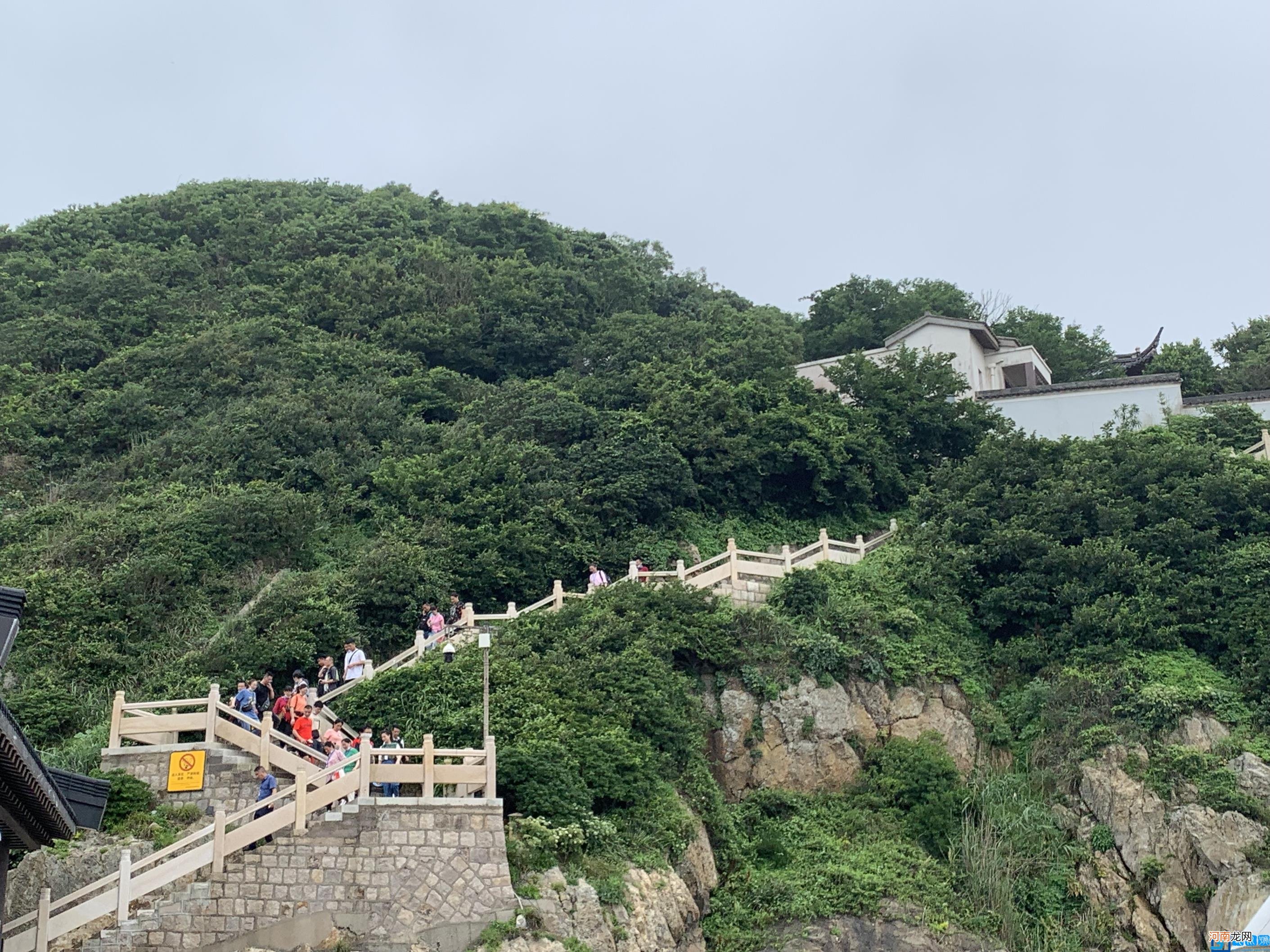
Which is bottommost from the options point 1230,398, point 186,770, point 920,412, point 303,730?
point 186,770

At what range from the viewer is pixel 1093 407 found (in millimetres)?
46250

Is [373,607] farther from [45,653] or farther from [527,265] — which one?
[527,265]

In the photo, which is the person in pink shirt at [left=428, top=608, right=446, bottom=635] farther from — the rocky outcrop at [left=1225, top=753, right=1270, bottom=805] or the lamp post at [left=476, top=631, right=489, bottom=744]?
the rocky outcrop at [left=1225, top=753, right=1270, bottom=805]

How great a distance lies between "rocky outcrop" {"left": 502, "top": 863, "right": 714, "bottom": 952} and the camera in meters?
21.8

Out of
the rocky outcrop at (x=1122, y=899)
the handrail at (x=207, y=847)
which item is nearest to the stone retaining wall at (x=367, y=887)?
the handrail at (x=207, y=847)

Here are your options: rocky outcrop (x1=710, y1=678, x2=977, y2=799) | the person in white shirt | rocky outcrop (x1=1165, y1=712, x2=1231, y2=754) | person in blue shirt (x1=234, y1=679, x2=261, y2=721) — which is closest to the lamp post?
the person in white shirt

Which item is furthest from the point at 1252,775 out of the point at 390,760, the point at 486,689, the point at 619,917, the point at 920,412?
the point at 920,412

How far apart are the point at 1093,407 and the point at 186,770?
3227 cm

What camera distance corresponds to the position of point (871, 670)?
31.2 m

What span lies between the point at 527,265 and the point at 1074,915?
120 feet

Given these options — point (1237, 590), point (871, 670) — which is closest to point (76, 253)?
point (871, 670)

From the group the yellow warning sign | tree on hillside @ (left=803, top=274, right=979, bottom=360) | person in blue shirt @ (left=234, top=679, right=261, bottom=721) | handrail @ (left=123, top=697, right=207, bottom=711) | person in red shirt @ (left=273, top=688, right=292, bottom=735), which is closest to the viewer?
the yellow warning sign

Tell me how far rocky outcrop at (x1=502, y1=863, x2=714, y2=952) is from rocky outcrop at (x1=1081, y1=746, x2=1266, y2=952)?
8235mm

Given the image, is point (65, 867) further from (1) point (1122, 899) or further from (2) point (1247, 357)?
(2) point (1247, 357)
